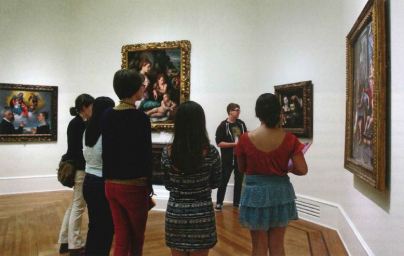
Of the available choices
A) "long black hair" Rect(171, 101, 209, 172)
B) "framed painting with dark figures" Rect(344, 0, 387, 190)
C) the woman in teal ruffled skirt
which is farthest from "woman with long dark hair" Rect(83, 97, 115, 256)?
"framed painting with dark figures" Rect(344, 0, 387, 190)

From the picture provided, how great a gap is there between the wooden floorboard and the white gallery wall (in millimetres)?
633

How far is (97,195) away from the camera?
316 cm

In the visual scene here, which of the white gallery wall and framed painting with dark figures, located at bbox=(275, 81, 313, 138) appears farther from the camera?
framed painting with dark figures, located at bbox=(275, 81, 313, 138)

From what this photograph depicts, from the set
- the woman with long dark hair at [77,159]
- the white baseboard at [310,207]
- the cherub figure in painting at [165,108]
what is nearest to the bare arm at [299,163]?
the white baseboard at [310,207]

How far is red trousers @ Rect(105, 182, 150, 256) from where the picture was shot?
8.93ft

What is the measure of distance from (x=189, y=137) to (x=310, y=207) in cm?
455

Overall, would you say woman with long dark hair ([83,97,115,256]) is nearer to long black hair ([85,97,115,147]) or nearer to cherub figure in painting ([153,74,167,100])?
long black hair ([85,97,115,147])

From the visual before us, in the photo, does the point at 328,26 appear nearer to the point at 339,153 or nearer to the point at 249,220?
the point at 339,153

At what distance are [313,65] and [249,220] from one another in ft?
13.8

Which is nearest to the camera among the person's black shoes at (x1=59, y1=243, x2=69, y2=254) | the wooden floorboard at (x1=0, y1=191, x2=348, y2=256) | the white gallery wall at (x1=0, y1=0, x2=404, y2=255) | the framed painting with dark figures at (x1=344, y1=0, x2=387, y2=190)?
the framed painting with dark figures at (x1=344, y1=0, x2=387, y2=190)

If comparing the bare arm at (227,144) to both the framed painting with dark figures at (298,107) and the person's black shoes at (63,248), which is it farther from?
the person's black shoes at (63,248)

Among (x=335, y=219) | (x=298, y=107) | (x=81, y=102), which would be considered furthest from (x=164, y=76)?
(x=335, y=219)

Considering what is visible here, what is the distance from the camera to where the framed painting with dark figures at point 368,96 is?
3.01 metres

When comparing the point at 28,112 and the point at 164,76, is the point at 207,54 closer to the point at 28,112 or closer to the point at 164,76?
the point at 164,76
